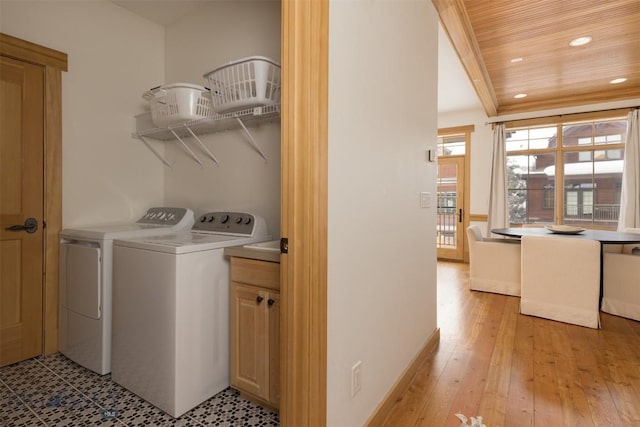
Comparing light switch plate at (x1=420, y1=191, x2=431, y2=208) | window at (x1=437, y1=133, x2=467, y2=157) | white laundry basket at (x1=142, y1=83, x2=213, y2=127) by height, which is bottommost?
light switch plate at (x1=420, y1=191, x2=431, y2=208)

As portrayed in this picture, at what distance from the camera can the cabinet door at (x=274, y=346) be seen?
4.99 feet

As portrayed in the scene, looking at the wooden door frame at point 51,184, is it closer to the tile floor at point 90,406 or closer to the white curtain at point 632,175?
the tile floor at point 90,406

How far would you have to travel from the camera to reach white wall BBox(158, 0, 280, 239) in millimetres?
2229

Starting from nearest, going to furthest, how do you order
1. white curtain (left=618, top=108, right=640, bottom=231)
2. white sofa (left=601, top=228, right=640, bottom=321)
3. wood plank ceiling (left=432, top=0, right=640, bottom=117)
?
1. wood plank ceiling (left=432, top=0, right=640, bottom=117)
2. white sofa (left=601, top=228, right=640, bottom=321)
3. white curtain (left=618, top=108, right=640, bottom=231)

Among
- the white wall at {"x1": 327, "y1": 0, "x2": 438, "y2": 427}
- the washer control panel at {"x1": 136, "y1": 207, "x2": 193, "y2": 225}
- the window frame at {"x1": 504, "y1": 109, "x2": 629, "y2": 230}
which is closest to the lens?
the white wall at {"x1": 327, "y1": 0, "x2": 438, "y2": 427}

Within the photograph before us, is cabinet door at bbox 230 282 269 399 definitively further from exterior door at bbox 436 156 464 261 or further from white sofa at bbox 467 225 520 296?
exterior door at bbox 436 156 464 261

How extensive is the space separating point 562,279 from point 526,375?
1.34m

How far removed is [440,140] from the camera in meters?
6.12

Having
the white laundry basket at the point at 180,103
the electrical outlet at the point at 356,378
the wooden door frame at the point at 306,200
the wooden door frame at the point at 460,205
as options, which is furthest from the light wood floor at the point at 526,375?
Result: the wooden door frame at the point at 460,205

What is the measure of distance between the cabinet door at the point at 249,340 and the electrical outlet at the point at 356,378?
45 cm

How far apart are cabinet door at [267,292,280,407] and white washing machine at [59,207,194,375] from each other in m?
1.04

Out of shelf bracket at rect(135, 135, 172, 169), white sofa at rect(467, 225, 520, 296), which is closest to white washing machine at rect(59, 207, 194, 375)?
shelf bracket at rect(135, 135, 172, 169)

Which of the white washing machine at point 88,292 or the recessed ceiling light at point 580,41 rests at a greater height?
the recessed ceiling light at point 580,41

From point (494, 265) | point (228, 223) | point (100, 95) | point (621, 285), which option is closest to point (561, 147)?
point (494, 265)
